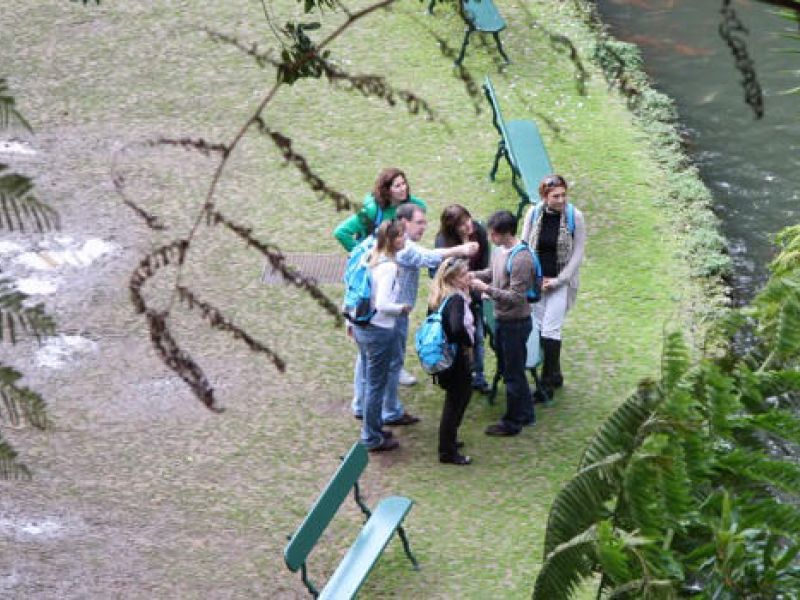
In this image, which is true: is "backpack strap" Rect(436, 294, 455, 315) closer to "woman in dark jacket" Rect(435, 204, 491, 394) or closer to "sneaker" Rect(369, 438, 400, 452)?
"woman in dark jacket" Rect(435, 204, 491, 394)

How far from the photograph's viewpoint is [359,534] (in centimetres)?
921

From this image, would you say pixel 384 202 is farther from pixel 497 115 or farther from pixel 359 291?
pixel 497 115

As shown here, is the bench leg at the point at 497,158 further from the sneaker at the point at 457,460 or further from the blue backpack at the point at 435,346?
the blue backpack at the point at 435,346

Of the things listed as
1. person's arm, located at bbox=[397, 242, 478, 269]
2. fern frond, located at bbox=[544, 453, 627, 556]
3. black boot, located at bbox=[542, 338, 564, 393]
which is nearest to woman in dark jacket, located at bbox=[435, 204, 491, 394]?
person's arm, located at bbox=[397, 242, 478, 269]

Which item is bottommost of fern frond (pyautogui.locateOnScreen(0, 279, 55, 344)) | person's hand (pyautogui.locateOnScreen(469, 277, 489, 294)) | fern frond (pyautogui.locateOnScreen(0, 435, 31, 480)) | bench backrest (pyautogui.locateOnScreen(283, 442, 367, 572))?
bench backrest (pyautogui.locateOnScreen(283, 442, 367, 572))

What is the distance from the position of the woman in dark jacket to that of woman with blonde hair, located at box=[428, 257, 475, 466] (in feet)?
0.78

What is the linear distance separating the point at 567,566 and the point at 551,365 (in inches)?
213

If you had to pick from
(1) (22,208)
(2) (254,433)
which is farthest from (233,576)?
(1) (22,208)

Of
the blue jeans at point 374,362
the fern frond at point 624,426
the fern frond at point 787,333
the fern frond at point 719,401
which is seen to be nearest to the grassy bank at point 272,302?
the blue jeans at point 374,362

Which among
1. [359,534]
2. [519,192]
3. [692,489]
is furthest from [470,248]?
[692,489]

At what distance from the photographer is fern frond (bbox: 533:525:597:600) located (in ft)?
17.5

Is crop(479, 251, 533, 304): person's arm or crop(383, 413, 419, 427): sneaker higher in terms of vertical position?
crop(479, 251, 533, 304): person's arm

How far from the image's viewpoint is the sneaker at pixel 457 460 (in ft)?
33.3

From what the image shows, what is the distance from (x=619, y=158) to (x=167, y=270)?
4823 mm
